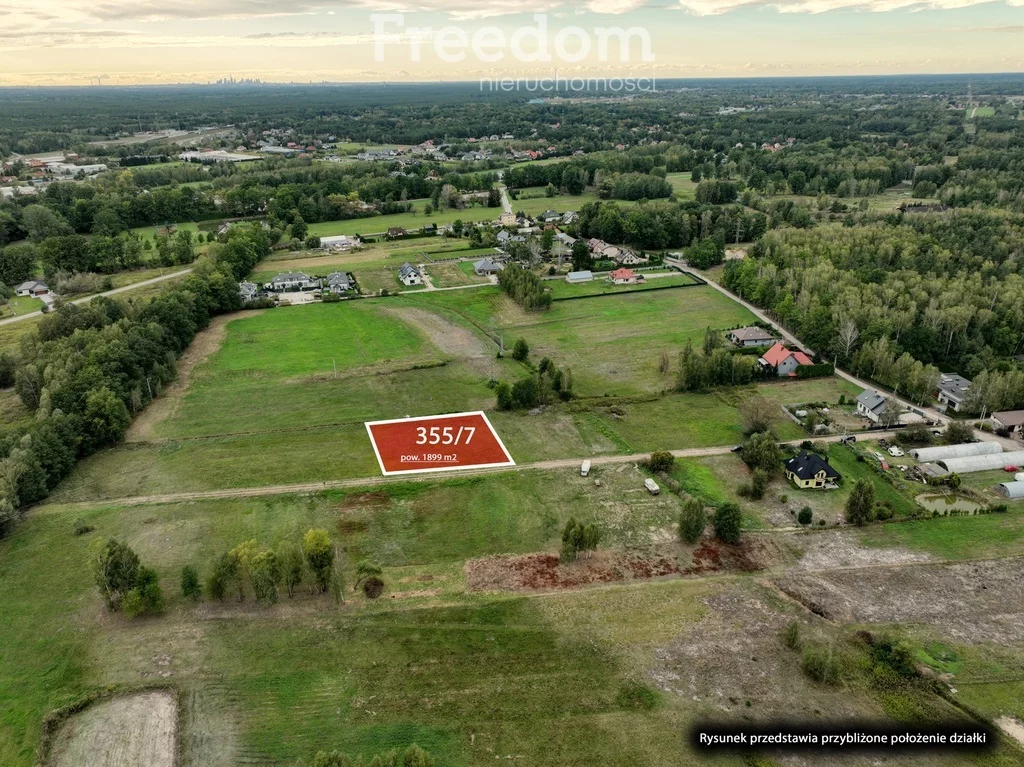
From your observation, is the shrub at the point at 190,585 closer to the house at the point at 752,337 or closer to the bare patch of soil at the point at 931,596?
the bare patch of soil at the point at 931,596

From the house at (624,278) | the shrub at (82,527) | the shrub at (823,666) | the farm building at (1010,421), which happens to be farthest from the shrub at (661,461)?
the house at (624,278)

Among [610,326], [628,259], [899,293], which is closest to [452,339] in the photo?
[610,326]

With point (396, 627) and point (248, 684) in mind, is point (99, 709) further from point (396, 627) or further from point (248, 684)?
point (396, 627)

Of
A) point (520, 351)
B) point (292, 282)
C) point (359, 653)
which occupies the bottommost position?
Answer: point (359, 653)

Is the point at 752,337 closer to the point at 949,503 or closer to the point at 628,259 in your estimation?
the point at 949,503

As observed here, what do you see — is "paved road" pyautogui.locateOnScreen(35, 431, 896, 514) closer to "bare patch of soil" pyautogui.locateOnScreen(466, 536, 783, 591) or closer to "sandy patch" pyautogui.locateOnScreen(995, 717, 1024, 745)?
"bare patch of soil" pyautogui.locateOnScreen(466, 536, 783, 591)

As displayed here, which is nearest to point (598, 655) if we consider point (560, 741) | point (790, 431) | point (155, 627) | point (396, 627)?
point (560, 741)
